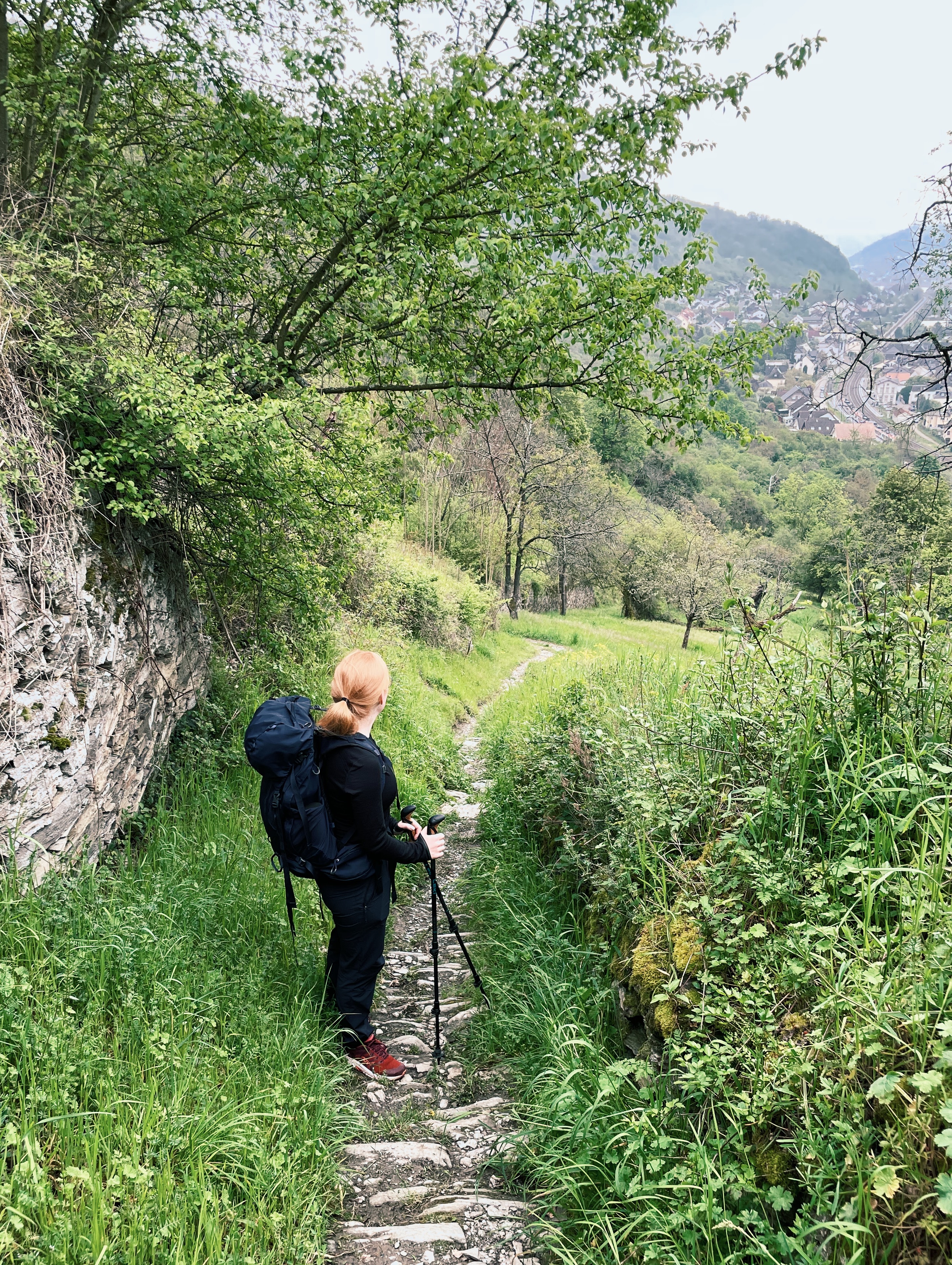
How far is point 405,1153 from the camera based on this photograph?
342cm

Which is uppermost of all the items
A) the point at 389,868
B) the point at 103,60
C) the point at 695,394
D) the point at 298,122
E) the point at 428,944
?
the point at 103,60

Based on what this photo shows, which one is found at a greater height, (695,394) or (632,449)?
(632,449)

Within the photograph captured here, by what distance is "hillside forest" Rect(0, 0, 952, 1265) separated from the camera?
2.51 m

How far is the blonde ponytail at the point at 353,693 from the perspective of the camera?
3975mm

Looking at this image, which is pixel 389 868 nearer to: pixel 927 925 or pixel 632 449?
pixel 927 925

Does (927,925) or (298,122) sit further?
(298,122)

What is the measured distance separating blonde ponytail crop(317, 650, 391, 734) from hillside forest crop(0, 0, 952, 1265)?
1.53m

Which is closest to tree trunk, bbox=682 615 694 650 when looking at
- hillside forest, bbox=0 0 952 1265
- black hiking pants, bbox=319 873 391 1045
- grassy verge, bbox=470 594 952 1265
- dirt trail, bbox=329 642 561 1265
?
hillside forest, bbox=0 0 952 1265

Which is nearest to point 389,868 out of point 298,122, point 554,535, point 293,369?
point 293,369

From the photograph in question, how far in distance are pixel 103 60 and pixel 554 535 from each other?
31704 mm

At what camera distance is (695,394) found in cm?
688

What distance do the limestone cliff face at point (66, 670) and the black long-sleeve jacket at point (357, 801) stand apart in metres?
1.66

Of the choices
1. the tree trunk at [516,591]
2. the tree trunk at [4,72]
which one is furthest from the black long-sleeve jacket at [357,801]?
the tree trunk at [516,591]

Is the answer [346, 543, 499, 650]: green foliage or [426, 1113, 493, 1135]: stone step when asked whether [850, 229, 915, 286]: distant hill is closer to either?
[426, 1113, 493, 1135]: stone step
